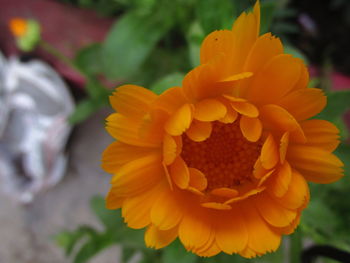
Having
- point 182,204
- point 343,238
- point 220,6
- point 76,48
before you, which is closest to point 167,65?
point 76,48

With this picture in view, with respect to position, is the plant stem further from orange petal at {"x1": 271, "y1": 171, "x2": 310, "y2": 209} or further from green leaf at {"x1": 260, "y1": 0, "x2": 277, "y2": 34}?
green leaf at {"x1": 260, "y1": 0, "x2": 277, "y2": 34}

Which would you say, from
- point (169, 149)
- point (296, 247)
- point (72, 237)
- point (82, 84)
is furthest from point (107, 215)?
point (82, 84)

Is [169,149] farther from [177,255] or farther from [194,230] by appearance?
[177,255]

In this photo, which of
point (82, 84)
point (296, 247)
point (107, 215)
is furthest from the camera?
point (82, 84)

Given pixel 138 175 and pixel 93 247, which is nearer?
pixel 138 175

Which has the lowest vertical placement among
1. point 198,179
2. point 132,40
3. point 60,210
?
point 60,210

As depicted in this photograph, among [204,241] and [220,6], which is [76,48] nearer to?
[220,6]
